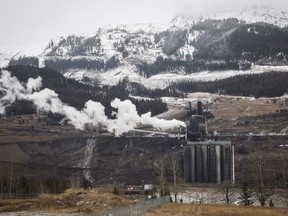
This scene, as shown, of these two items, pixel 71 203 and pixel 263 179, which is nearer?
pixel 71 203

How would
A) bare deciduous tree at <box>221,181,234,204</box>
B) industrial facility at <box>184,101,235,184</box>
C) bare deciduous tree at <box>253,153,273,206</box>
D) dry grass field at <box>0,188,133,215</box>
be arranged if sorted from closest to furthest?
dry grass field at <box>0,188,133,215</box>, bare deciduous tree at <box>221,181,234,204</box>, bare deciduous tree at <box>253,153,273,206</box>, industrial facility at <box>184,101,235,184</box>

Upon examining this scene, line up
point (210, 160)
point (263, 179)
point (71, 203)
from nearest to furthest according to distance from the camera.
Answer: point (71, 203) → point (263, 179) → point (210, 160)

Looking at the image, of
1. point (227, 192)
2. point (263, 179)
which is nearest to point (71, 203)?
point (227, 192)

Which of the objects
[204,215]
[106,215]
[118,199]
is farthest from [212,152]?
[106,215]

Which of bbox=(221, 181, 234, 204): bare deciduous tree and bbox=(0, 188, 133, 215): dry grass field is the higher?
bbox=(0, 188, 133, 215): dry grass field

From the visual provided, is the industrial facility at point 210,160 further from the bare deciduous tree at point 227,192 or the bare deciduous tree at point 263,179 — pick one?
the bare deciduous tree at point 227,192

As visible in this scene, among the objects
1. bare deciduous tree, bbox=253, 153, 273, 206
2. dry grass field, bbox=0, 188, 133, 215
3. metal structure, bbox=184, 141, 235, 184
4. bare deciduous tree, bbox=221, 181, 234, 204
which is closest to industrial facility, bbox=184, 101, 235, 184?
metal structure, bbox=184, 141, 235, 184

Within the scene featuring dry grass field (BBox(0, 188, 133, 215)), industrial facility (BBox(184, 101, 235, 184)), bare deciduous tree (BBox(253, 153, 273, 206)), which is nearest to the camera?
dry grass field (BBox(0, 188, 133, 215))

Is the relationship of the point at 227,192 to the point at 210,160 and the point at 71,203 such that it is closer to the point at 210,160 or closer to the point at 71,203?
the point at 71,203

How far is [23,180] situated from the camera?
528 feet

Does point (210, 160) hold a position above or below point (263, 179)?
above

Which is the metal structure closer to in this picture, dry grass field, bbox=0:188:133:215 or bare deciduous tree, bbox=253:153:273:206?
bare deciduous tree, bbox=253:153:273:206

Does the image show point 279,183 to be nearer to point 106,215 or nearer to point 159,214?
point 159,214

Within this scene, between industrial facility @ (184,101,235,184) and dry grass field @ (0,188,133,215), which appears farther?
industrial facility @ (184,101,235,184)
